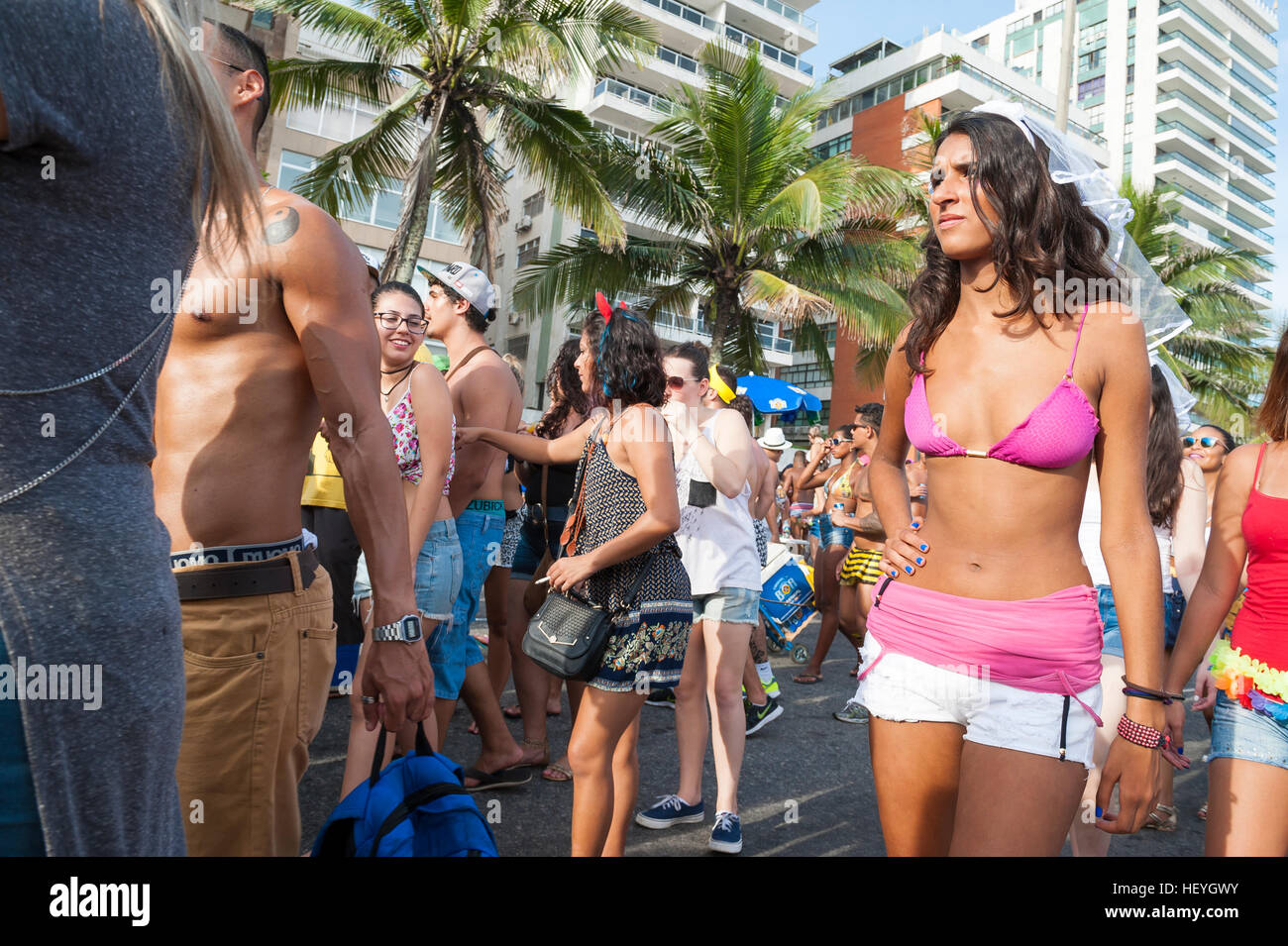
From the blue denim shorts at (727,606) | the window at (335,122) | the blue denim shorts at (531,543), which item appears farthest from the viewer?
the window at (335,122)

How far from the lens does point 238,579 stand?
173cm

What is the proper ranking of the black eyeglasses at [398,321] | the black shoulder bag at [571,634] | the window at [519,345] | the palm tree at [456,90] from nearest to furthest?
the black shoulder bag at [571,634] < the black eyeglasses at [398,321] < the palm tree at [456,90] < the window at [519,345]

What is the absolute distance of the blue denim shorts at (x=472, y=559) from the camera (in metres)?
3.93

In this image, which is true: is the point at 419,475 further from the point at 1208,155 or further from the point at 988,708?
the point at 1208,155

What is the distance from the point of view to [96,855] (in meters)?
1.08

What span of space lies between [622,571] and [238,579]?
1.40 meters

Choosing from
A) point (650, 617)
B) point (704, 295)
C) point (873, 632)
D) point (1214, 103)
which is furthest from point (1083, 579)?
point (1214, 103)

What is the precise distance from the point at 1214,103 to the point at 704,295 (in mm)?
57343

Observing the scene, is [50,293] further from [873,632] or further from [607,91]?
[607,91]

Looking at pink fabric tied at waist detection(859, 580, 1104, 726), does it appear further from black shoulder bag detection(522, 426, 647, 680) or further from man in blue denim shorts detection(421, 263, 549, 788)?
man in blue denim shorts detection(421, 263, 549, 788)

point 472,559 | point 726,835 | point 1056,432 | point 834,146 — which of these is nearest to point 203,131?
point 1056,432

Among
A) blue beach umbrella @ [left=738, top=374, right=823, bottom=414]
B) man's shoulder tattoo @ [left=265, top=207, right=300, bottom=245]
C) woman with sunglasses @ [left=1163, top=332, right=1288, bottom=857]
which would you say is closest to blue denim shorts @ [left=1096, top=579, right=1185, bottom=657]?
woman with sunglasses @ [left=1163, top=332, right=1288, bottom=857]

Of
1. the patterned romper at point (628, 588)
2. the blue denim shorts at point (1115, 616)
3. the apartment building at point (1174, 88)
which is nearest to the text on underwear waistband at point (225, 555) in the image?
the patterned romper at point (628, 588)

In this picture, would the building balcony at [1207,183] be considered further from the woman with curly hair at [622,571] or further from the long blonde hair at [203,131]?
the long blonde hair at [203,131]
